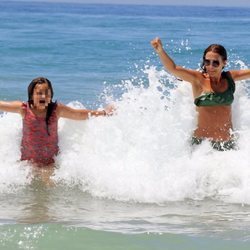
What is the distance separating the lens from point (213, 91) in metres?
5.40

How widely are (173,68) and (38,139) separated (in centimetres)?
133

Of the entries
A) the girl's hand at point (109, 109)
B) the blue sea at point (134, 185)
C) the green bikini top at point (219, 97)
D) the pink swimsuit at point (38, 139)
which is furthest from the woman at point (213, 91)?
the pink swimsuit at point (38, 139)

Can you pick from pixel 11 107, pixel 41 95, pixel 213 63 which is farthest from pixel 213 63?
pixel 11 107

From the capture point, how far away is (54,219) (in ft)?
15.1

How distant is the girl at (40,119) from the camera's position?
537cm

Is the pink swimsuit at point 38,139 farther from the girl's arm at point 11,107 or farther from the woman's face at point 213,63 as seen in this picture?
the woman's face at point 213,63

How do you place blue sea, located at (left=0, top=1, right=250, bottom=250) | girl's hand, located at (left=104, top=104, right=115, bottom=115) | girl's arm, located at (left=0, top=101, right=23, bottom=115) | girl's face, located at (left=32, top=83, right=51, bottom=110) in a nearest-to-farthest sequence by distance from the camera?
blue sea, located at (left=0, top=1, right=250, bottom=250) → girl's face, located at (left=32, top=83, right=51, bottom=110) → girl's arm, located at (left=0, top=101, right=23, bottom=115) → girl's hand, located at (left=104, top=104, right=115, bottom=115)

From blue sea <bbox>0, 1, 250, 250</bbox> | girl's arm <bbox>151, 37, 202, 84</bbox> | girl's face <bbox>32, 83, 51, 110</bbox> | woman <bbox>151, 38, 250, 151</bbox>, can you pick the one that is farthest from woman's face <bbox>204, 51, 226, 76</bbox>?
girl's face <bbox>32, 83, 51, 110</bbox>

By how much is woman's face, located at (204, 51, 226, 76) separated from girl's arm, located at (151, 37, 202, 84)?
13 centimetres

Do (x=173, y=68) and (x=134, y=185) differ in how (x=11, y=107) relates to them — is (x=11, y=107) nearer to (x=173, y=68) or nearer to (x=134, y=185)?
(x=134, y=185)

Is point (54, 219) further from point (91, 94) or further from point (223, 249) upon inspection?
point (91, 94)

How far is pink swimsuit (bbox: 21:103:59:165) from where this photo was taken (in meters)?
5.51

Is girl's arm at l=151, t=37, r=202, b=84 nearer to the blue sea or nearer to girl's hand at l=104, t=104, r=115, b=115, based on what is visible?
the blue sea

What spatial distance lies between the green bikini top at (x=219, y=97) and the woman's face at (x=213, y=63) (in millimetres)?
157
